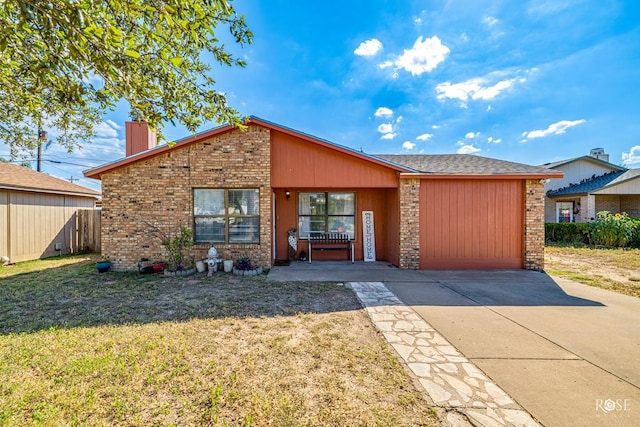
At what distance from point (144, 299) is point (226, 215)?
10.3 ft

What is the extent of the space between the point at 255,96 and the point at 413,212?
7515mm

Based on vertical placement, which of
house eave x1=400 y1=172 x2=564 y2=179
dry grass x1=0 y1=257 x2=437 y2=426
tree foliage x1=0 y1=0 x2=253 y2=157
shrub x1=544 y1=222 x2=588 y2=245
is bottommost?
dry grass x1=0 y1=257 x2=437 y2=426

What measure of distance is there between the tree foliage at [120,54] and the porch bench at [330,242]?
5.37 meters

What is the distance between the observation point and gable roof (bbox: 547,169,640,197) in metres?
14.2

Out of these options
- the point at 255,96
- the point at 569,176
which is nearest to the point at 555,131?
the point at 569,176

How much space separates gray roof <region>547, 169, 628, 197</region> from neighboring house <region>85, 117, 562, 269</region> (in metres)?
11.6

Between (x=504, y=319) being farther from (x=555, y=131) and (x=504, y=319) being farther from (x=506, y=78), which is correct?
(x=555, y=131)

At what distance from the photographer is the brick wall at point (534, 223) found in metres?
7.18

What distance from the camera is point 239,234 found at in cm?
755

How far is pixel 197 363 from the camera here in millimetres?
2762

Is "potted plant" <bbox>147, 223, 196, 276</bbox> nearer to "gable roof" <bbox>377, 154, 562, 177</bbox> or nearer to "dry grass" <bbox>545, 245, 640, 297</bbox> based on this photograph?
"gable roof" <bbox>377, 154, 562, 177</bbox>

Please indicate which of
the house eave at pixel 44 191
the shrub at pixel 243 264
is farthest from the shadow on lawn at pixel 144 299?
the house eave at pixel 44 191
